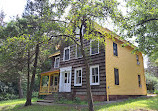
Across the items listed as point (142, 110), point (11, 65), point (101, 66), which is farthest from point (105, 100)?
point (11, 65)

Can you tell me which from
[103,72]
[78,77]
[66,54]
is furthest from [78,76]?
[66,54]

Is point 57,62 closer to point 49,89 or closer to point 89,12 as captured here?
point 49,89

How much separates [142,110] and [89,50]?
7.47 m

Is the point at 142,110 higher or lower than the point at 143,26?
lower

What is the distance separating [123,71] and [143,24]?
18.1 feet

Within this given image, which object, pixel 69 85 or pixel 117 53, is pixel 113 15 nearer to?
pixel 117 53

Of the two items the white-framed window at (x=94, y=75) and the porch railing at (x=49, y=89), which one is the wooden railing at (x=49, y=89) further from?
the white-framed window at (x=94, y=75)

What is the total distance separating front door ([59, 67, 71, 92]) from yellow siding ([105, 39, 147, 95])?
4.98m

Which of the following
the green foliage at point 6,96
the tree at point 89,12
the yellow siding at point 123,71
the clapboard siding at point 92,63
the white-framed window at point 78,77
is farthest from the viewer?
the green foliage at point 6,96

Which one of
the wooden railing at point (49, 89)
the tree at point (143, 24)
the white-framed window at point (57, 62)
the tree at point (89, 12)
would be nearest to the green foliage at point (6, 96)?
the wooden railing at point (49, 89)

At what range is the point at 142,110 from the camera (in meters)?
7.55

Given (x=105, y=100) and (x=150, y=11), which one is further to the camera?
(x=105, y=100)

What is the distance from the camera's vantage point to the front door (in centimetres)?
1476

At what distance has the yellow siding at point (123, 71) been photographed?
12094mm
